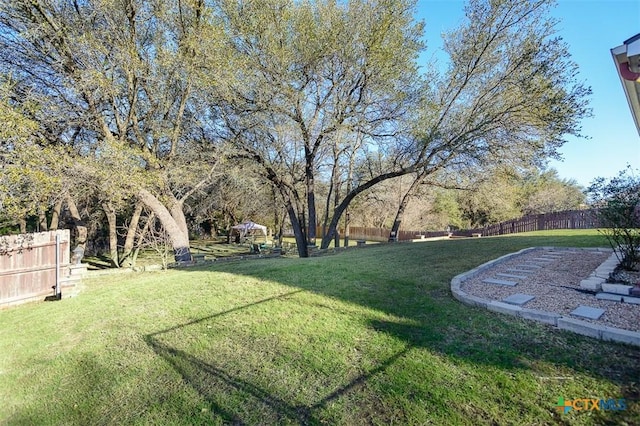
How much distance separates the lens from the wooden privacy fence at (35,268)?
532 cm

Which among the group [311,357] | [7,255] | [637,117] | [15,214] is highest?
[637,117]

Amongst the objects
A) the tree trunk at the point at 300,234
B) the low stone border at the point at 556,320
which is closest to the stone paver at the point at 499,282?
the low stone border at the point at 556,320

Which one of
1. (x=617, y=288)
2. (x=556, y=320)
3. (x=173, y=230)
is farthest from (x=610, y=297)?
(x=173, y=230)

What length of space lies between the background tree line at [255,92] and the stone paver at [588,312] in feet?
22.8

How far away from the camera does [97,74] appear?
675 cm

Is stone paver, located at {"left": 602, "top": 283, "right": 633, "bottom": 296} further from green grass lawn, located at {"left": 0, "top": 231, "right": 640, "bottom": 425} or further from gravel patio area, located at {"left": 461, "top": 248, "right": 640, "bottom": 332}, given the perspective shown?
green grass lawn, located at {"left": 0, "top": 231, "right": 640, "bottom": 425}

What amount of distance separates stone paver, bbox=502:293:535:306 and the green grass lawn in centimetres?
53

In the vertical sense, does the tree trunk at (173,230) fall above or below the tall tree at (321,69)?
below

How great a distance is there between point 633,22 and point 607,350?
22.2 feet

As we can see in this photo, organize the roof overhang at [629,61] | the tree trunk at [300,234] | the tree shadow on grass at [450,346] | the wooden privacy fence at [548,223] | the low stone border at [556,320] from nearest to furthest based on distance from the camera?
the tree shadow on grass at [450,346] → the low stone border at [556,320] → the roof overhang at [629,61] → the tree trunk at [300,234] → the wooden privacy fence at [548,223]

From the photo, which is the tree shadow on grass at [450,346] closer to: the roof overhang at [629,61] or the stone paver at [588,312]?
A: the stone paver at [588,312]

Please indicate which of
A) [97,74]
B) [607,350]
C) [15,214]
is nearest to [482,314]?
[607,350]

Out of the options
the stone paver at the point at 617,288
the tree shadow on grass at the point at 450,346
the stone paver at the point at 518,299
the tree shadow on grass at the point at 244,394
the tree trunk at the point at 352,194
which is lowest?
the tree shadow on grass at the point at 244,394

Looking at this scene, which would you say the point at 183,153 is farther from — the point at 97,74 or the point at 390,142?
the point at 390,142
